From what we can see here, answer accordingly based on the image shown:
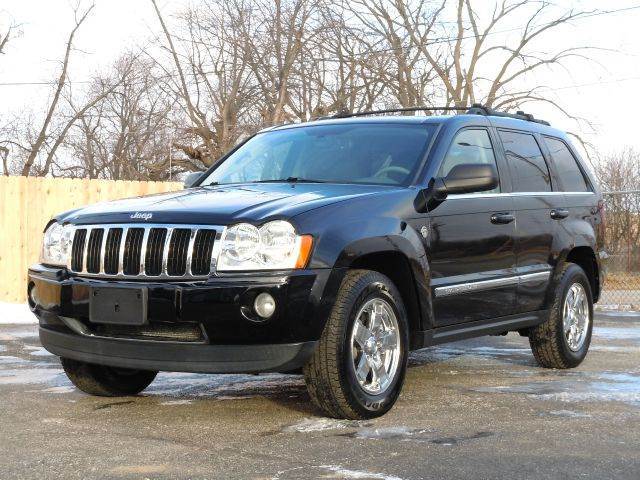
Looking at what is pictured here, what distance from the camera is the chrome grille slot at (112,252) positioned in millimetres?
5262

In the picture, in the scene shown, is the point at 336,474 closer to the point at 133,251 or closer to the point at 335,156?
the point at 133,251

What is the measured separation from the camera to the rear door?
6.90 metres

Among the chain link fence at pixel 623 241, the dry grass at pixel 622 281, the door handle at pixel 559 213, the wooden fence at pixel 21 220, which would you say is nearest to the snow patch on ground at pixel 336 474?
the door handle at pixel 559 213

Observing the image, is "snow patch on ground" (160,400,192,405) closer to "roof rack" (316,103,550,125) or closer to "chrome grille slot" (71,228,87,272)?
"chrome grille slot" (71,228,87,272)

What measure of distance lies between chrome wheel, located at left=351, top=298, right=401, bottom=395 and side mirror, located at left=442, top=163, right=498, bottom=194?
0.96 meters

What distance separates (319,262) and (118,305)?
110 centimetres

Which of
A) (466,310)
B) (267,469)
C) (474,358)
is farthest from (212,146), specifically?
(267,469)

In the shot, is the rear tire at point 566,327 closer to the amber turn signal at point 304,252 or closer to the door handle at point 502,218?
the door handle at point 502,218

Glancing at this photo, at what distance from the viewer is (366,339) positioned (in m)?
5.41

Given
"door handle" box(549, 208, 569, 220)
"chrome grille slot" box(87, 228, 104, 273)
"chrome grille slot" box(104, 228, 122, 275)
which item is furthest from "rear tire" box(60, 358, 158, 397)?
"door handle" box(549, 208, 569, 220)

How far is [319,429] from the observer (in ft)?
16.8

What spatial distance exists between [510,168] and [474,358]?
1.98 m

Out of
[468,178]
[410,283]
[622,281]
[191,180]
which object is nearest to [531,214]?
[468,178]

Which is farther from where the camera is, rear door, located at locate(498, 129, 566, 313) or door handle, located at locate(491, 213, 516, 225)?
rear door, located at locate(498, 129, 566, 313)
